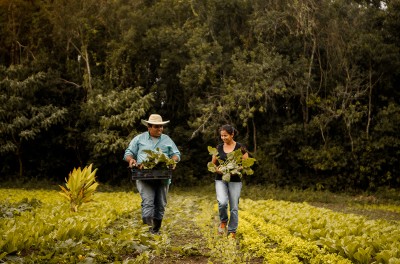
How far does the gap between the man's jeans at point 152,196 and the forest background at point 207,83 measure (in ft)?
49.1

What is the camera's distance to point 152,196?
7520 millimetres

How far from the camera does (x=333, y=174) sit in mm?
25453

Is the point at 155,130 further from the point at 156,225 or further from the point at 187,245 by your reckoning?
the point at 187,245

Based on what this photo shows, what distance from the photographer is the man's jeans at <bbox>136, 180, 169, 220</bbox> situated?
747cm

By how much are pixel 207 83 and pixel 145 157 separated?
18.0 metres

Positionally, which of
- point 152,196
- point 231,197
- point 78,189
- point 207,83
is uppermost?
point 207,83

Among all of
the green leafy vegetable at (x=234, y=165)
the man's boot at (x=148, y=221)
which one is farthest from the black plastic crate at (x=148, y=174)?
the green leafy vegetable at (x=234, y=165)

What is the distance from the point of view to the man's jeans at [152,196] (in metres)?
7.47

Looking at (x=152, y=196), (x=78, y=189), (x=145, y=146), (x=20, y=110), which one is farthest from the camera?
(x=20, y=110)

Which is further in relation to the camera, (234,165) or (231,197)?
(231,197)

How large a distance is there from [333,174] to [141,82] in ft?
41.1

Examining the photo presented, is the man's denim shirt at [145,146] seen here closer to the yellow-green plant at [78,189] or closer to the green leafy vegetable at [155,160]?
the green leafy vegetable at [155,160]

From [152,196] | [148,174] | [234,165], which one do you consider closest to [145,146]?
[148,174]

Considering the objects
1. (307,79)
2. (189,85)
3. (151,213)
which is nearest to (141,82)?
(189,85)
